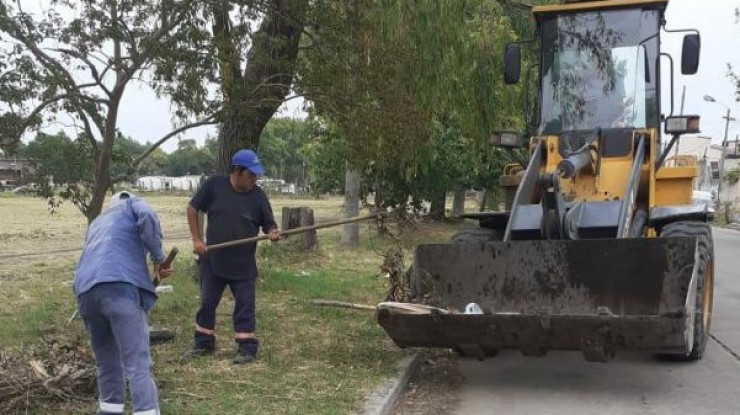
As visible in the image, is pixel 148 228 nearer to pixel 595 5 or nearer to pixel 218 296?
pixel 218 296

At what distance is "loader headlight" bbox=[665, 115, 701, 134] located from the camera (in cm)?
771

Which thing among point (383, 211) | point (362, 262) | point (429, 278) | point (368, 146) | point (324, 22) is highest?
point (324, 22)

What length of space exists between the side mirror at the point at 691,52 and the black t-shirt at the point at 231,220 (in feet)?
14.4

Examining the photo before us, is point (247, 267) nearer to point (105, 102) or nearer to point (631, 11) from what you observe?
point (105, 102)

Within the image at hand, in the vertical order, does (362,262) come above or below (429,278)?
below

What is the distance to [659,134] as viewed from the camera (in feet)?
26.4

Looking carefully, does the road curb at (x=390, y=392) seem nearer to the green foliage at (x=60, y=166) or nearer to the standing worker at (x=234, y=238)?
the standing worker at (x=234, y=238)

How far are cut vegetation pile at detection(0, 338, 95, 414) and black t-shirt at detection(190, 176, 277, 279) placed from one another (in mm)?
1488

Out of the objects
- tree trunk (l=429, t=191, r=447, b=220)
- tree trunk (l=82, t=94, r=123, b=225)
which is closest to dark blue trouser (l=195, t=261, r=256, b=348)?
tree trunk (l=82, t=94, r=123, b=225)

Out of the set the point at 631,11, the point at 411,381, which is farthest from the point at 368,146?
the point at 631,11

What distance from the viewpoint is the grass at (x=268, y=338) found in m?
5.59

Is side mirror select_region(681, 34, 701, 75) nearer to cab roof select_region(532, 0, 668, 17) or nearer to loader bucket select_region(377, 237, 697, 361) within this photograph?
cab roof select_region(532, 0, 668, 17)

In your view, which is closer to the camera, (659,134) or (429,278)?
(429,278)

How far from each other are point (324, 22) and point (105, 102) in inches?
86.8
